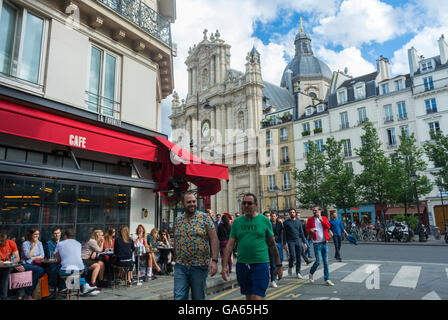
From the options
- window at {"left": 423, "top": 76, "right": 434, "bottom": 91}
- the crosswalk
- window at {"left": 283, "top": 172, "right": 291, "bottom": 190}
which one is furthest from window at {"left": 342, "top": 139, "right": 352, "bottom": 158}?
the crosswalk

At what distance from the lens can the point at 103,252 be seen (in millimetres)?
7133

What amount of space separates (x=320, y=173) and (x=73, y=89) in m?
27.5

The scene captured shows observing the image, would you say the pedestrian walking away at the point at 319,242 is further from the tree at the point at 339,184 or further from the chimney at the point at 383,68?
the chimney at the point at 383,68

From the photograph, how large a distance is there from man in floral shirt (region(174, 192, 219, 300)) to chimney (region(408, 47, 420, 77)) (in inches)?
1334

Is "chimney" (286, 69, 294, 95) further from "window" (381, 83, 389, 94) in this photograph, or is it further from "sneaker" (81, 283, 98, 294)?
"sneaker" (81, 283, 98, 294)

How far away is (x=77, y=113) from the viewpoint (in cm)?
705

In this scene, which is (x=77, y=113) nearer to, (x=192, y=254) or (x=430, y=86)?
(x=192, y=254)

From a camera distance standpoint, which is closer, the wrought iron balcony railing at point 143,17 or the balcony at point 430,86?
the wrought iron balcony railing at point 143,17

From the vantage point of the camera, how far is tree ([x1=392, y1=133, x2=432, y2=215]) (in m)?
24.0

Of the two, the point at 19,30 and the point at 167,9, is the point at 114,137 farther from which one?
the point at 167,9

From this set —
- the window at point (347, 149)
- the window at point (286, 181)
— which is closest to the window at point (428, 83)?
the window at point (347, 149)

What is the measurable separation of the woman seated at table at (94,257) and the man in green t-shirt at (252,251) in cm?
398

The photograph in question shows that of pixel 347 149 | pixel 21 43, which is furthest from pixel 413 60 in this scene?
pixel 21 43

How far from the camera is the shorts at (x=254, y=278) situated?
12.6 feet
